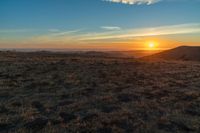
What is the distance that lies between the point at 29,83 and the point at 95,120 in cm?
966

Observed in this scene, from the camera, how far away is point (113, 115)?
446 inches

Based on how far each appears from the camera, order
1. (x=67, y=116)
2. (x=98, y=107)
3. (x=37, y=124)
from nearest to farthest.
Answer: (x=37, y=124)
(x=67, y=116)
(x=98, y=107)

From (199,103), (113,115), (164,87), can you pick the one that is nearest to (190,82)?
(164,87)

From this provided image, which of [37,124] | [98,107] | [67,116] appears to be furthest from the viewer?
[98,107]

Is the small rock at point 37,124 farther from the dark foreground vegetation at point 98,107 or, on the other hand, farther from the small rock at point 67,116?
the small rock at point 67,116

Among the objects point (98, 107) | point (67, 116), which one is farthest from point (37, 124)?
point (98, 107)

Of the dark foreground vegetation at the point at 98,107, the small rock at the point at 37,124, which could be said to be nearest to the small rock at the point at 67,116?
the dark foreground vegetation at the point at 98,107

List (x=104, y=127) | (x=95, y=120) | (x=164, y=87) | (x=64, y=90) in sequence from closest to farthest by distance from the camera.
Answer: (x=104, y=127) → (x=95, y=120) → (x=64, y=90) → (x=164, y=87)

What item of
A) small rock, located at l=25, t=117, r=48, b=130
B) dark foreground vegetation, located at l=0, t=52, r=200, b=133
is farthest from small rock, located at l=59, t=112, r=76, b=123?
small rock, located at l=25, t=117, r=48, b=130

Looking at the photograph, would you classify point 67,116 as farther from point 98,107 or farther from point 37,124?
point 98,107

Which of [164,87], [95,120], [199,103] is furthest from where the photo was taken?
[164,87]

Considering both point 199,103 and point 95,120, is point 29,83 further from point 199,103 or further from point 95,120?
point 199,103

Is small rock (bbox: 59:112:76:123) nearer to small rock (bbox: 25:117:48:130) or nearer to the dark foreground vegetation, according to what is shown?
the dark foreground vegetation

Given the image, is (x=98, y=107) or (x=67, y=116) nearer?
(x=67, y=116)
